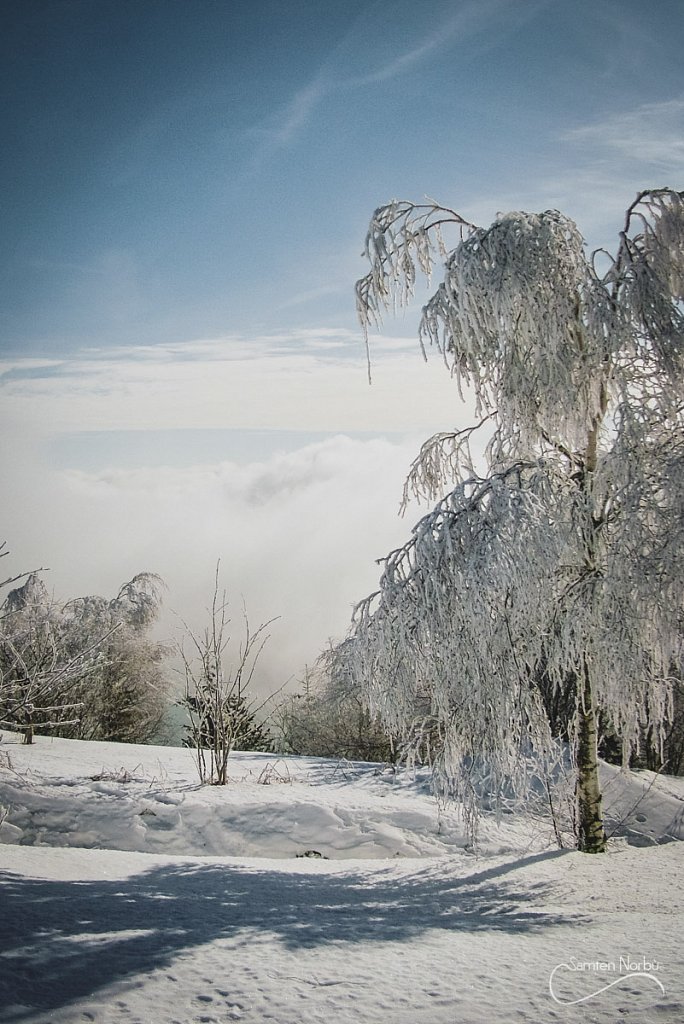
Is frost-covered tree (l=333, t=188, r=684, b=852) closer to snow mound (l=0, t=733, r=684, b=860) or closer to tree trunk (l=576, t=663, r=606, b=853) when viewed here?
tree trunk (l=576, t=663, r=606, b=853)

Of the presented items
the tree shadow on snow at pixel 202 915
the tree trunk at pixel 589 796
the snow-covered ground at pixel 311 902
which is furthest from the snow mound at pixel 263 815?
the tree shadow on snow at pixel 202 915

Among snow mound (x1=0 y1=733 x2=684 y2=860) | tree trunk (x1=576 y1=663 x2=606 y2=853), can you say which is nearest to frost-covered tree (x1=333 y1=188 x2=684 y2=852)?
tree trunk (x1=576 y1=663 x2=606 y2=853)

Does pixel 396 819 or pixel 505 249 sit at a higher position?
pixel 505 249

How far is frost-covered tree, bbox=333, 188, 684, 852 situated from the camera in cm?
479

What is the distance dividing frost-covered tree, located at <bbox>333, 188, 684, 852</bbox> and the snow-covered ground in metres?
1.02

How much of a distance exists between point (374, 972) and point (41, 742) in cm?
773

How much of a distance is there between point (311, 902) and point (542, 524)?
8.45 ft

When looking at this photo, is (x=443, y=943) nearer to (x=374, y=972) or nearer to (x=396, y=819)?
(x=374, y=972)

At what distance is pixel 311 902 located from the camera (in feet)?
13.0

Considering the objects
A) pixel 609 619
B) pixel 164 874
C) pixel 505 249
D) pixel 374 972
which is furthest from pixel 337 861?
pixel 505 249

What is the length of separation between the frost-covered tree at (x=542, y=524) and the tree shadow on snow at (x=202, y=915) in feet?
2.85

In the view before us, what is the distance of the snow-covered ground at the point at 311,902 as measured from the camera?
86.7 inches

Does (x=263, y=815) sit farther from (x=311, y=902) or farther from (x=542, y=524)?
(x=542, y=524)

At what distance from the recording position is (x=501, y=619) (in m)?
4.86
